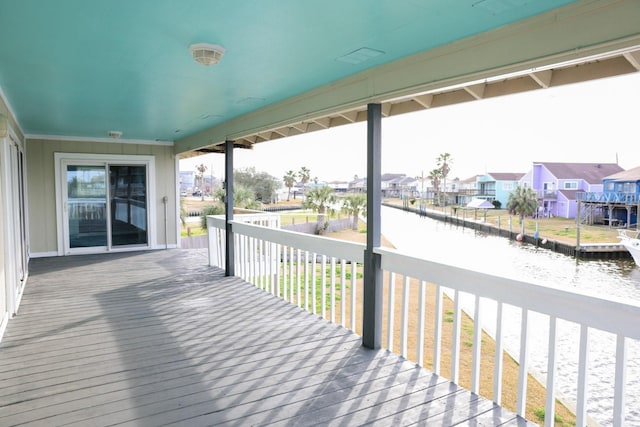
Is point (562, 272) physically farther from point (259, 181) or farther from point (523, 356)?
point (259, 181)

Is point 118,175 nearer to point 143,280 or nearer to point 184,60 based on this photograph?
point 143,280

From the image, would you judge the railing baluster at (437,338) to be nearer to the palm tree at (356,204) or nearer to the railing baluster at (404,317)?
the railing baluster at (404,317)

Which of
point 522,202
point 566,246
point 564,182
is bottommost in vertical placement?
point 566,246

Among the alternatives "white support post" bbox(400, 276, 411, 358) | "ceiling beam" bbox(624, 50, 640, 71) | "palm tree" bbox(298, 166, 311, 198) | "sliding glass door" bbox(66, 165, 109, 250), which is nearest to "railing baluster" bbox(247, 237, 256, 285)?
"white support post" bbox(400, 276, 411, 358)

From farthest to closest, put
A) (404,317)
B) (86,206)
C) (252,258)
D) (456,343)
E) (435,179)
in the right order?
(86,206), (252,258), (435,179), (404,317), (456,343)

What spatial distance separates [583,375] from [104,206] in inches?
326

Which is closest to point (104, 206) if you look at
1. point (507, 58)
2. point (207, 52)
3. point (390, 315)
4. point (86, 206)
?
point (86, 206)

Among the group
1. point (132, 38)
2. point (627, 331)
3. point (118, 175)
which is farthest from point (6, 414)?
point (118, 175)

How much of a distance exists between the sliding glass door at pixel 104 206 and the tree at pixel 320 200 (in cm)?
1300

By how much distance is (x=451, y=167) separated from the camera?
5.37 meters

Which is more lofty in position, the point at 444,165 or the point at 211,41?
the point at 211,41

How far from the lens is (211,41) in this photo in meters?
2.59

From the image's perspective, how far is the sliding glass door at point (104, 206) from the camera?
26.0 feet

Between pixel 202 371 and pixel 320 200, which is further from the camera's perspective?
pixel 320 200
